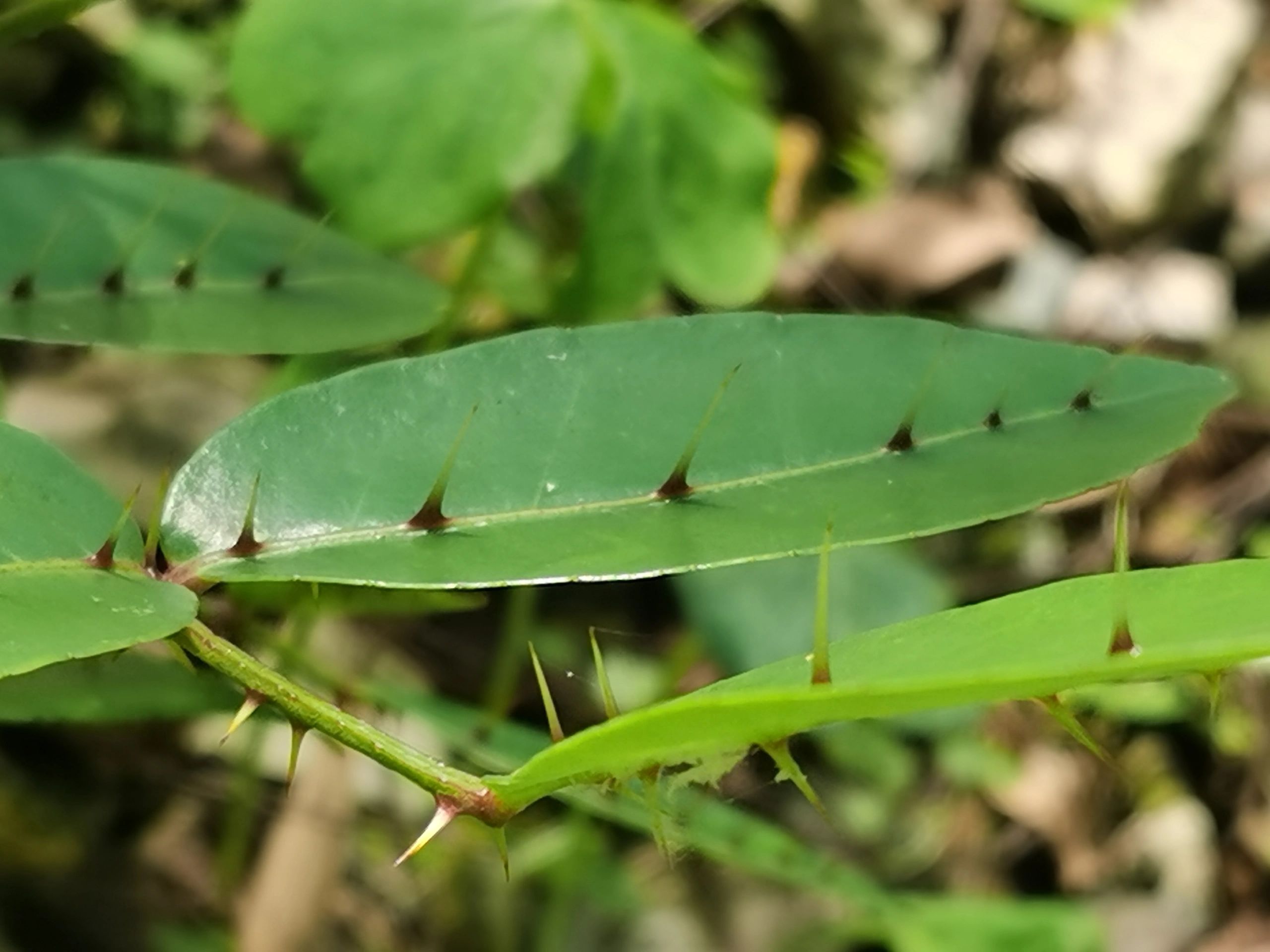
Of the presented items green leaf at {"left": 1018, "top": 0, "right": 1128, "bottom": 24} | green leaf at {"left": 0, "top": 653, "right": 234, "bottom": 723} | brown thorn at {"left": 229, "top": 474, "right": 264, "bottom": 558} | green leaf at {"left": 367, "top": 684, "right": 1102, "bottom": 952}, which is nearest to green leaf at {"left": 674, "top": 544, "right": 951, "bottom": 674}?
green leaf at {"left": 367, "top": 684, "right": 1102, "bottom": 952}

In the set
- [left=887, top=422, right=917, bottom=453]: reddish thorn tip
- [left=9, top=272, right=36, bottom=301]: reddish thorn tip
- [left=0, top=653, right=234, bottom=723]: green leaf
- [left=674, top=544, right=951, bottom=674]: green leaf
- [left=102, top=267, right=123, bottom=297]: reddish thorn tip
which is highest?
[left=9, top=272, right=36, bottom=301]: reddish thorn tip

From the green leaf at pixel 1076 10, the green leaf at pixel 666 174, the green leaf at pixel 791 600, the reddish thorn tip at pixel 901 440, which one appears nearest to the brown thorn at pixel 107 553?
the reddish thorn tip at pixel 901 440

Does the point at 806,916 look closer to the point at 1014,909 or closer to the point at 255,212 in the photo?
the point at 1014,909

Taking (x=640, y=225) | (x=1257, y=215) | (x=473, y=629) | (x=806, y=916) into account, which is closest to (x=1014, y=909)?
(x=806, y=916)

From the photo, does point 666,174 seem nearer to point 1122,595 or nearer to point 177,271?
point 177,271

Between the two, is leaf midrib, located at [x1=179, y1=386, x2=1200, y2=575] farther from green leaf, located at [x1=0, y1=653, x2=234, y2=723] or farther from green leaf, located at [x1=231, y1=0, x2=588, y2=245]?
green leaf, located at [x1=231, y1=0, x2=588, y2=245]

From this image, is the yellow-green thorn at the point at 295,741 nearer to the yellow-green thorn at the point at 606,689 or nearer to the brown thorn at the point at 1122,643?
the yellow-green thorn at the point at 606,689

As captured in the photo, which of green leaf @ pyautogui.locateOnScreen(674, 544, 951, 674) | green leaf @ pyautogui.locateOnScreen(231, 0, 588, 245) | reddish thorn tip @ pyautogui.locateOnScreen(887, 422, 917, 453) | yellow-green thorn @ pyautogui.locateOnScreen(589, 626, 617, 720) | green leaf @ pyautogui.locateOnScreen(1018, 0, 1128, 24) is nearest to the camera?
yellow-green thorn @ pyautogui.locateOnScreen(589, 626, 617, 720)

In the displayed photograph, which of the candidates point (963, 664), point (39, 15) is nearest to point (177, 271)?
point (39, 15)
